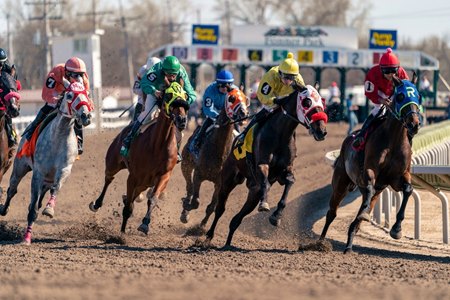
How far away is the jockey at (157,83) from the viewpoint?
1231 centimetres

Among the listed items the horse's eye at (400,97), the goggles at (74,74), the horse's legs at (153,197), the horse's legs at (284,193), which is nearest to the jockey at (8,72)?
Result: the goggles at (74,74)

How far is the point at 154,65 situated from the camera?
42.1 ft

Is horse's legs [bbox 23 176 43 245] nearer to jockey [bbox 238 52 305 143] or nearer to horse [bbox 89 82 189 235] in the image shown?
horse [bbox 89 82 189 235]

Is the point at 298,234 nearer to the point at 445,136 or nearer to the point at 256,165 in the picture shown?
the point at 256,165

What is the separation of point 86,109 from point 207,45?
26994mm

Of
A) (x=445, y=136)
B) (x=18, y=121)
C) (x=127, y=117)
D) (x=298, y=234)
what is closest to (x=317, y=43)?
(x=127, y=117)

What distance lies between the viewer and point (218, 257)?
35.1ft

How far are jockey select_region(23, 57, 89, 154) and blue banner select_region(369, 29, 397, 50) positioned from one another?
29.4m

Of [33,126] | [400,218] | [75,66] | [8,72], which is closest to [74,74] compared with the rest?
[75,66]

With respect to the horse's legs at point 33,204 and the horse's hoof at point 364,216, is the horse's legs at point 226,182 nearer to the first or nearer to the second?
the horse's hoof at point 364,216

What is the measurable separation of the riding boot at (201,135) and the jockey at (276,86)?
2117 millimetres

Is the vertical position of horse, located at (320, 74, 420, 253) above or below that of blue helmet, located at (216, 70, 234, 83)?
below

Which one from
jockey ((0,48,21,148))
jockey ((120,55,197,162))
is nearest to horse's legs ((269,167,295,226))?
Result: jockey ((120,55,197,162))

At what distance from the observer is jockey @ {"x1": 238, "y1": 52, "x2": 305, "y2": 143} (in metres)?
11.8
